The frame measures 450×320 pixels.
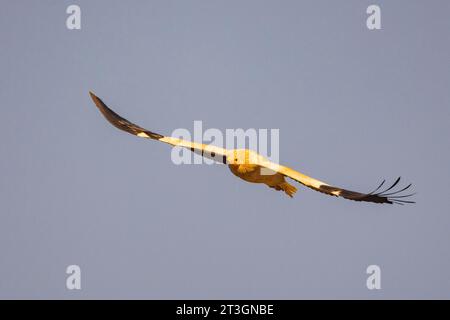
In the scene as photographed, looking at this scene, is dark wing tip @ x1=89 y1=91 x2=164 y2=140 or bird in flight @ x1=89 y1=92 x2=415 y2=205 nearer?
bird in flight @ x1=89 y1=92 x2=415 y2=205

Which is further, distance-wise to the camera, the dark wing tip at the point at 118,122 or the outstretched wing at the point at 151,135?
A: the dark wing tip at the point at 118,122

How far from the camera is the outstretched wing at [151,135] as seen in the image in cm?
1920

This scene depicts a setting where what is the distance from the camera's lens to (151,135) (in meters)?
21.3

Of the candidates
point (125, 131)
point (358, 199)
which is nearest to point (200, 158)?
point (125, 131)

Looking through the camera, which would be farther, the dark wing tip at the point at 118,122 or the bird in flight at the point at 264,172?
the dark wing tip at the point at 118,122

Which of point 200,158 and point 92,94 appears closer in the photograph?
point 200,158

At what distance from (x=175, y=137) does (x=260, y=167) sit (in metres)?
3.19

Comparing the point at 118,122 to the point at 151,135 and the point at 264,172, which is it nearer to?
the point at 151,135

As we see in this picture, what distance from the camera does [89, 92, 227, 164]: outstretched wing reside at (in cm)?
1920

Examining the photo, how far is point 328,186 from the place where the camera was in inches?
689

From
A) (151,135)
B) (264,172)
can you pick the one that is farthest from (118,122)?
(264,172)
